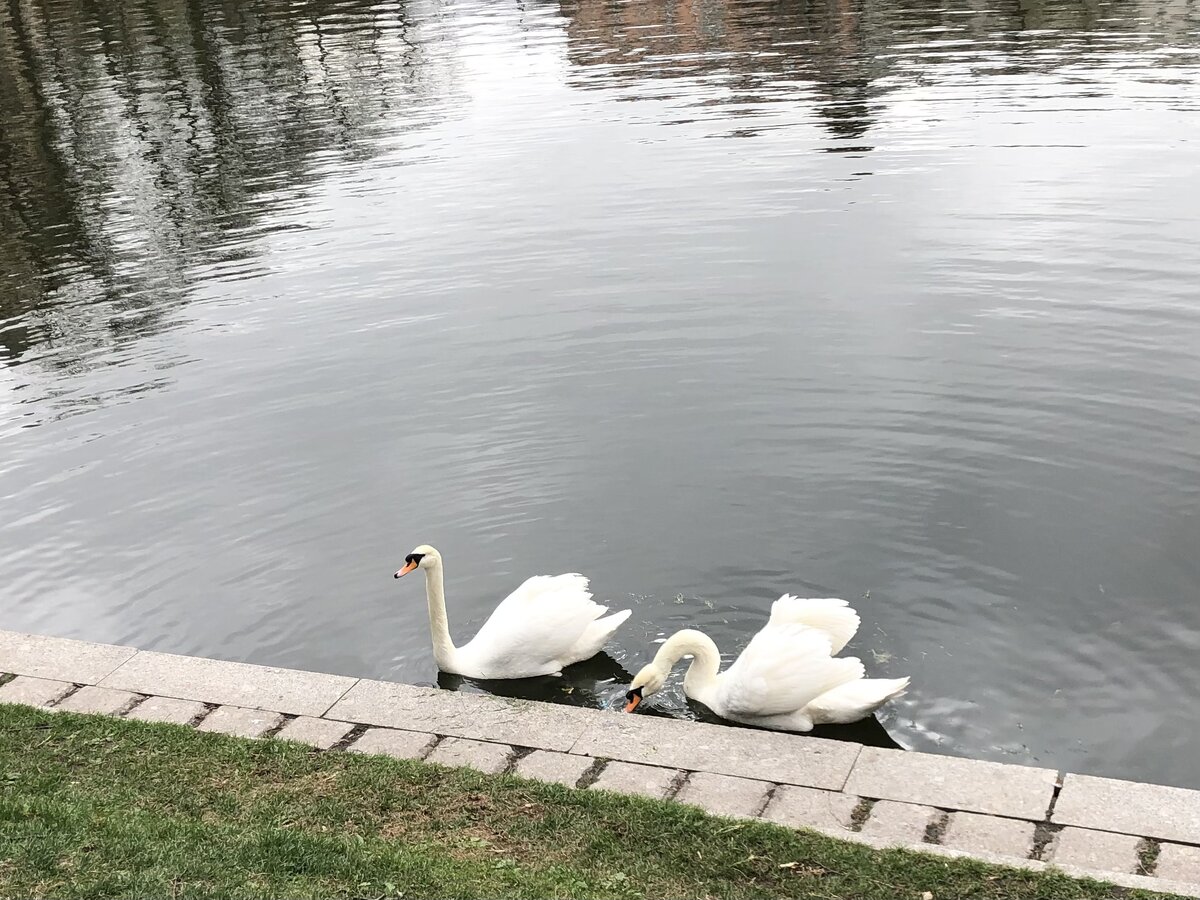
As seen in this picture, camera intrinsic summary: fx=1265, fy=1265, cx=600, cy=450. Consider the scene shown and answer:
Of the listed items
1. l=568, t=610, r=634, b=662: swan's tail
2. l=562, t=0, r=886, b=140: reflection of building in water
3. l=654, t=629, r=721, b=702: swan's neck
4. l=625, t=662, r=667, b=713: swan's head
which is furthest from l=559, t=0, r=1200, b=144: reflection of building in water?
l=625, t=662, r=667, b=713: swan's head

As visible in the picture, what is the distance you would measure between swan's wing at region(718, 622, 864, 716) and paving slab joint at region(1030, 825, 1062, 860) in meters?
1.95

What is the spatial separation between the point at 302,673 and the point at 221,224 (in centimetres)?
1445

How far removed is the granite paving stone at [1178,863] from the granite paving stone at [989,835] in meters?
0.54

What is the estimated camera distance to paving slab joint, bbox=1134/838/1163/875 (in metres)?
5.44

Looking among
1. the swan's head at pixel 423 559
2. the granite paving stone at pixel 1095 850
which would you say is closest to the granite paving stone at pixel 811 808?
the granite paving stone at pixel 1095 850

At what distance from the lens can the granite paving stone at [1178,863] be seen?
538 cm

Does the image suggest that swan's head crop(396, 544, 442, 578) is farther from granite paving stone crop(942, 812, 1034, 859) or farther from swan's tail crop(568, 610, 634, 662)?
granite paving stone crop(942, 812, 1034, 859)

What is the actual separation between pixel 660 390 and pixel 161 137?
19794 mm

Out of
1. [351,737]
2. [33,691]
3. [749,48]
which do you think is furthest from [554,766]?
[749,48]

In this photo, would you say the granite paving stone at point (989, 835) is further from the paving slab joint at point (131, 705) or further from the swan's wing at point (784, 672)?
the paving slab joint at point (131, 705)

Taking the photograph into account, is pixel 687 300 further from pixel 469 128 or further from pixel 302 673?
pixel 469 128

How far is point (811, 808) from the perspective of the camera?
239 inches

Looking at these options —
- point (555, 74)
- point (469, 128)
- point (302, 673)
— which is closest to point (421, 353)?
point (302, 673)

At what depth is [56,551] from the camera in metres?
10.7
